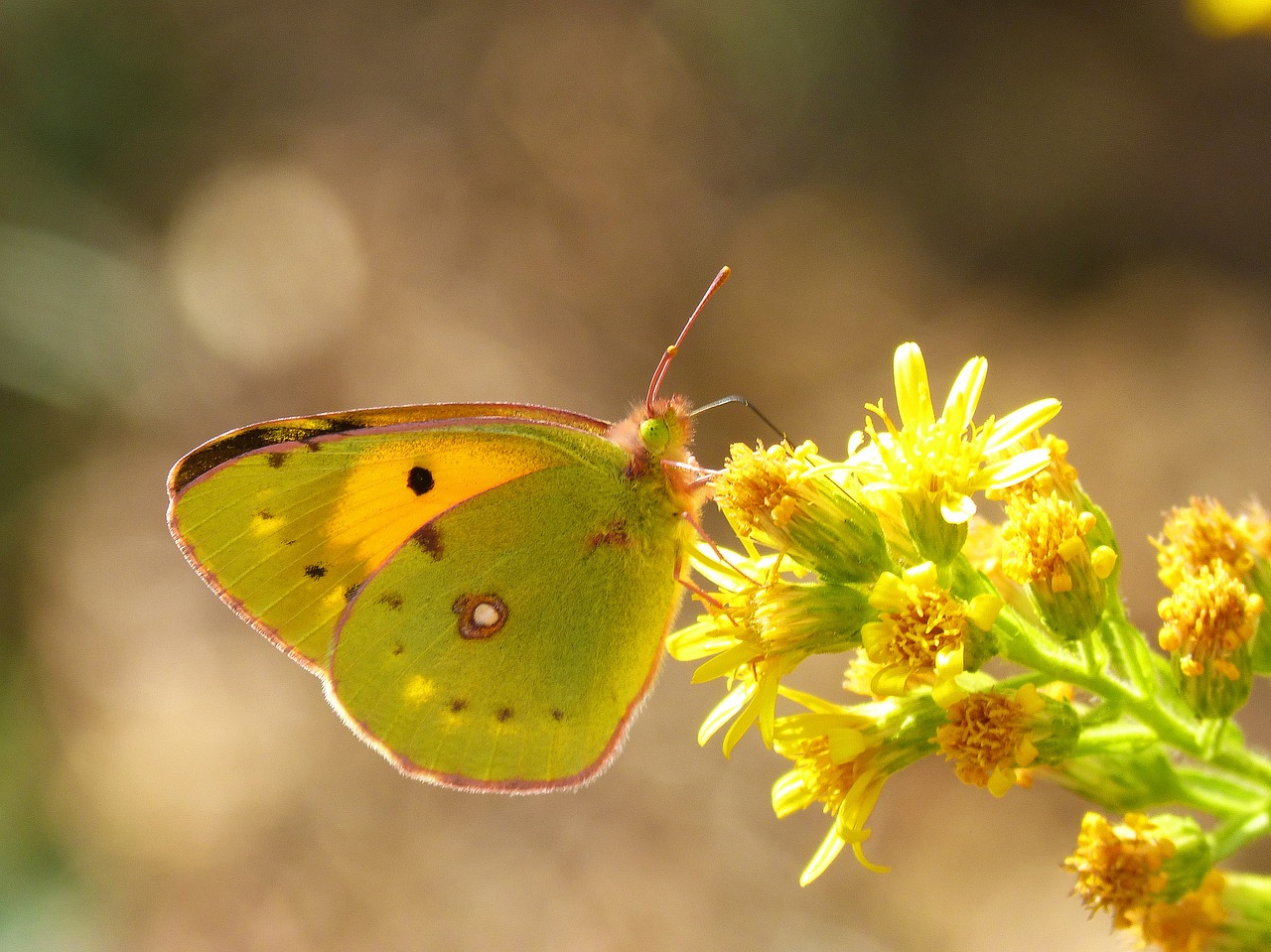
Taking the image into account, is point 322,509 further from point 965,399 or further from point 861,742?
point 965,399

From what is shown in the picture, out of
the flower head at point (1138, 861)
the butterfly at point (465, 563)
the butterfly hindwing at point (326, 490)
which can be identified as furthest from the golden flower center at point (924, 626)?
the butterfly hindwing at point (326, 490)

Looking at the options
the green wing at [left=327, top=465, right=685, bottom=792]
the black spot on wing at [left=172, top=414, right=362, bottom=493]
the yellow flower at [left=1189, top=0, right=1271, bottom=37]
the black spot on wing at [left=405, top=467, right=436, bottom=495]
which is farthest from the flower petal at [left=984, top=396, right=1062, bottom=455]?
the black spot on wing at [left=172, top=414, right=362, bottom=493]

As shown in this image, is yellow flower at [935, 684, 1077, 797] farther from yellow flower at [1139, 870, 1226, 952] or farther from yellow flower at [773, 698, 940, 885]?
yellow flower at [1139, 870, 1226, 952]

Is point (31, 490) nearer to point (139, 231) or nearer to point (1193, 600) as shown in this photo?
point (139, 231)

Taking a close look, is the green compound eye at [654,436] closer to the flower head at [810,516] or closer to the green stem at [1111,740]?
the flower head at [810,516]

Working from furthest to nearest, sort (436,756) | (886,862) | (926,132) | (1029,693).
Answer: (926,132) < (886,862) < (436,756) < (1029,693)

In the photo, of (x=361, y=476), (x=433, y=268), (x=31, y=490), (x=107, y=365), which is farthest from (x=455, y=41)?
(x=361, y=476)

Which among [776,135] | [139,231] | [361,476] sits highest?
[776,135]
